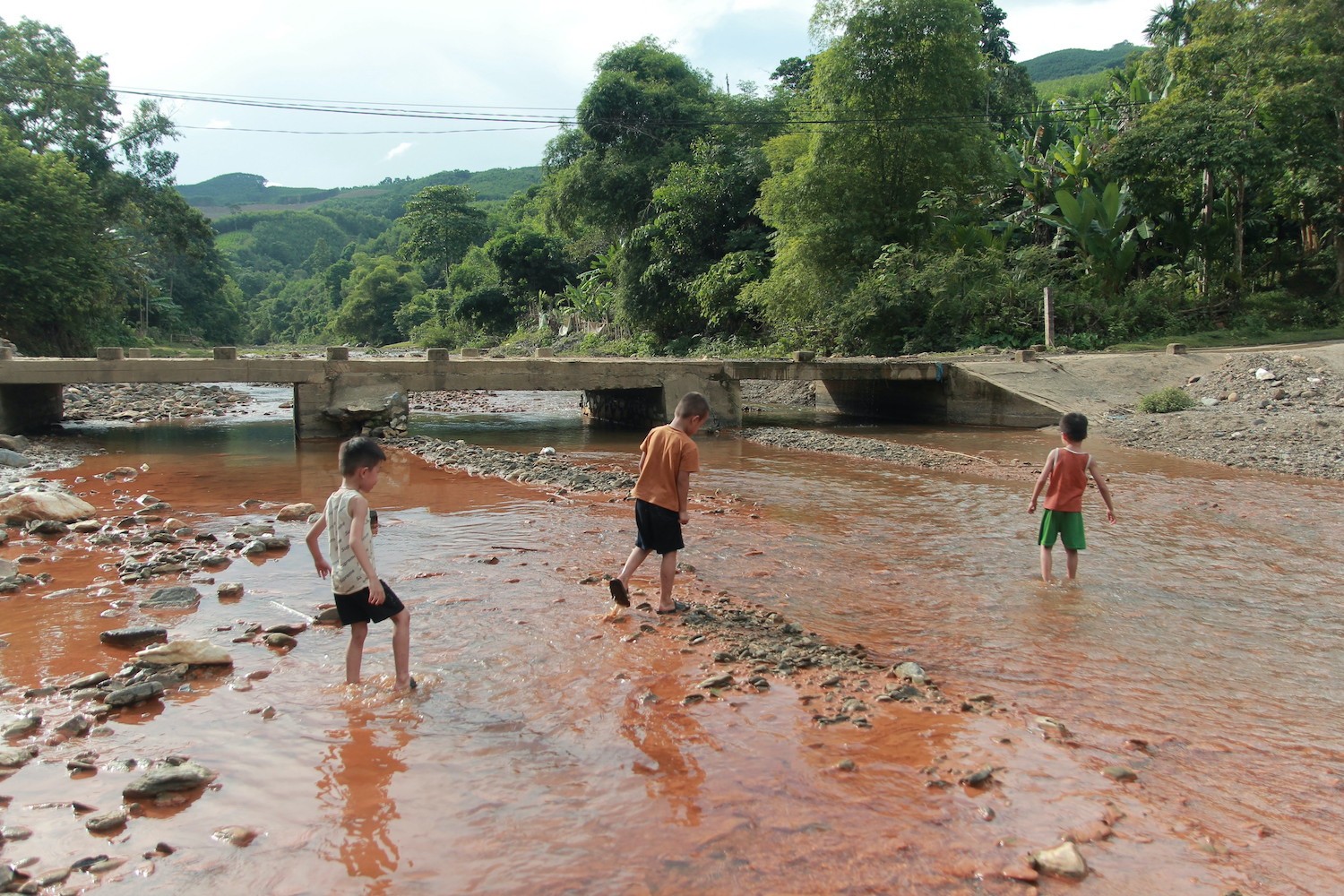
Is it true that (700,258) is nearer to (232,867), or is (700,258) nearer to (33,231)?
(33,231)

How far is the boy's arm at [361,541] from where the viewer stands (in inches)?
183

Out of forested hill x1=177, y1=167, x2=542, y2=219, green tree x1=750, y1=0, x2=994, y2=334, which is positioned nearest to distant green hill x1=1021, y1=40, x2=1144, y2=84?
forested hill x1=177, y1=167, x2=542, y2=219

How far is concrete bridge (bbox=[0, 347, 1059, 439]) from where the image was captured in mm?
16734

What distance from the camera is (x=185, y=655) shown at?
5301 millimetres

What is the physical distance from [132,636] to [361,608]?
211 cm

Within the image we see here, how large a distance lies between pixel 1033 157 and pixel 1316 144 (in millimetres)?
8545

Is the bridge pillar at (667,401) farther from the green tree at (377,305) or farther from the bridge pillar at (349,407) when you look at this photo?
the green tree at (377,305)

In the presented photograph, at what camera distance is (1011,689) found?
508 cm

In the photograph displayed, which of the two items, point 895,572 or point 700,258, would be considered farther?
point 700,258

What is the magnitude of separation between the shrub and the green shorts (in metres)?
12.0

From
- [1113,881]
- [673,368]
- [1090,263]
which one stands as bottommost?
[1113,881]

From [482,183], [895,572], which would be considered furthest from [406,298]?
[482,183]

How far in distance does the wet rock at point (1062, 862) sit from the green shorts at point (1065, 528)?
Answer: 403 cm

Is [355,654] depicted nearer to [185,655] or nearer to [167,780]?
[185,655]
